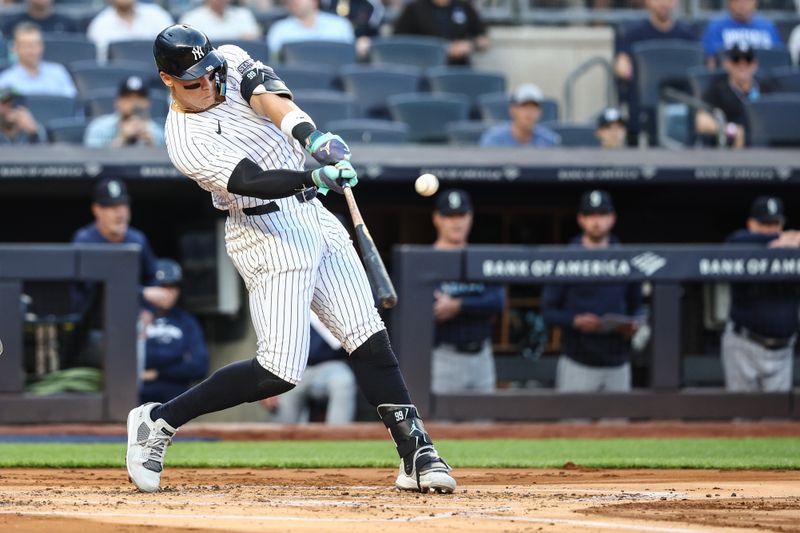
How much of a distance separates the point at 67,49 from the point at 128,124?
1680 millimetres

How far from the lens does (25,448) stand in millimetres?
6840

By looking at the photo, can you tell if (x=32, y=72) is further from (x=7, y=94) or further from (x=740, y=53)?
(x=740, y=53)

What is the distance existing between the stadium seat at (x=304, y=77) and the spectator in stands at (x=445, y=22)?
4.29ft

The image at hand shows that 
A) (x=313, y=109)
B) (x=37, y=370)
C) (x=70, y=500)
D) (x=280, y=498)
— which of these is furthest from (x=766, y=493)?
(x=313, y=109)

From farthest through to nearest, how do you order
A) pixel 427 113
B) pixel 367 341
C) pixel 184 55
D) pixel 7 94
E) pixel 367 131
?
pixel 427 113 → pixel 367 131 → pixel 7 94 → pixel 367 341 → pixel 184 55

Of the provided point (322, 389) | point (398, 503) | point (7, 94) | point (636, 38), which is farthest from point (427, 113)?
point (398, 503)

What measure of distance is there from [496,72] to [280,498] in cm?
678

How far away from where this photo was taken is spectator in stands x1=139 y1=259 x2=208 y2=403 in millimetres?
7926

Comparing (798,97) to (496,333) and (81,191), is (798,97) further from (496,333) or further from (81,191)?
(81,191)

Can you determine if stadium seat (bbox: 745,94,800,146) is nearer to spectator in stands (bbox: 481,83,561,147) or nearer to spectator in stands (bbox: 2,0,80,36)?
spectator in stands (bbox: 481,83,561,147)

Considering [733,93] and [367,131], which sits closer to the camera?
[367,131]

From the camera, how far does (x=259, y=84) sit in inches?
175

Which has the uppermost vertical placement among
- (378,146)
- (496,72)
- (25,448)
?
Result: (496,72)

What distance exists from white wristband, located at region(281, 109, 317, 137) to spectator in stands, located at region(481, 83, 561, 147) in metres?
4.67
